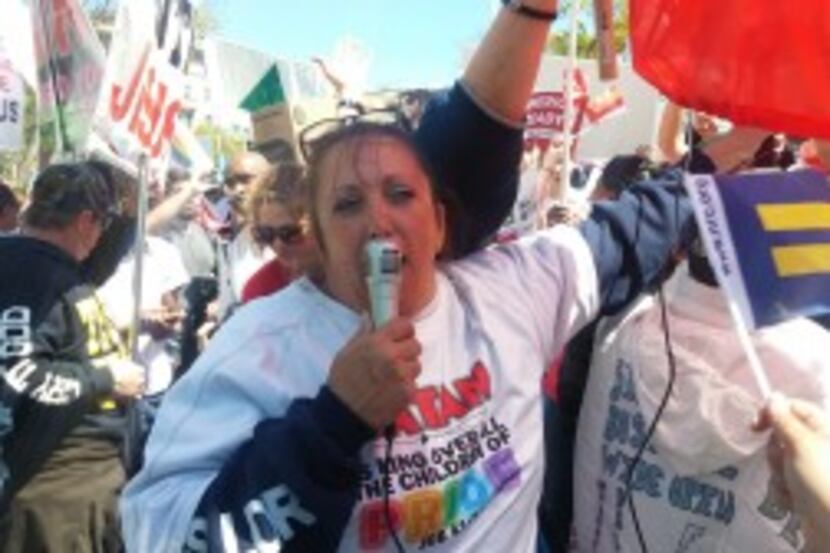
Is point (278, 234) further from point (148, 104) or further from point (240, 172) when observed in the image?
point (240, 172)

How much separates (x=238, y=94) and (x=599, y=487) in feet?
21.5

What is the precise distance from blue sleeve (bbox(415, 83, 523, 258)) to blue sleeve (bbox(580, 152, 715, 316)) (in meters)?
0.17

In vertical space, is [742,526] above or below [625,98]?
below

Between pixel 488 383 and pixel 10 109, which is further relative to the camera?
pixel 10 109

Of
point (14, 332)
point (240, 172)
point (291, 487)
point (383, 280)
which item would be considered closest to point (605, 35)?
point (383, 280)

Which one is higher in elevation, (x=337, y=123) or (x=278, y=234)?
(x=337, y=123)

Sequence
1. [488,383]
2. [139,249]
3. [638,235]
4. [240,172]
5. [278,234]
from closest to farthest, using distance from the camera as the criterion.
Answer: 1. [488,383]
2. [638,235]
3. [278,234]
4. [139,249]
5. [240,172]

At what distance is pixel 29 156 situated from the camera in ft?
61.0

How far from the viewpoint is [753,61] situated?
5.48ft

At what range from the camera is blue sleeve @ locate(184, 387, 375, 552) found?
1.28 m

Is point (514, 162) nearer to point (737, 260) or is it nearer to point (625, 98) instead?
point (737, 260)

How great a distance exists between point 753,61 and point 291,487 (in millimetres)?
961

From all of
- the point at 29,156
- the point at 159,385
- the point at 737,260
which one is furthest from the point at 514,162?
the point at 29,156

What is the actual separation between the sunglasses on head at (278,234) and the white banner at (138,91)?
3.54 ft
